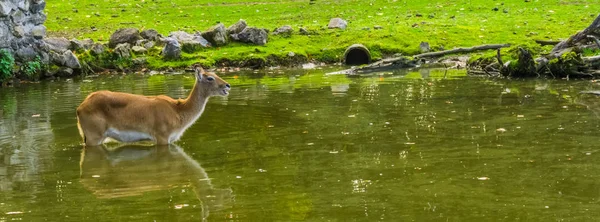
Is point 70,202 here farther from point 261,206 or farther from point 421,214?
point 421,214

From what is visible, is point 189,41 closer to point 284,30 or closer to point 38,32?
point 284,30

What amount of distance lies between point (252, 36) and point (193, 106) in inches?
713

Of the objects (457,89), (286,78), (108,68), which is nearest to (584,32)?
(457,89)

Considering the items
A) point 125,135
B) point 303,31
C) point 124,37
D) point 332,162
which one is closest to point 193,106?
point 125,135

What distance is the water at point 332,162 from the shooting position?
31.7ft

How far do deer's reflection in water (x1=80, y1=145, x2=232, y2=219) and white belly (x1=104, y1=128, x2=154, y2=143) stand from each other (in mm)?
174

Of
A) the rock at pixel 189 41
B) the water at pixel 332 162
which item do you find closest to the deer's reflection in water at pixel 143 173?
the water at pixel 332 162

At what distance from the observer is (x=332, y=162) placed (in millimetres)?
12336

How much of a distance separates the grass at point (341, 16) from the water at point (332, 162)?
1200cm

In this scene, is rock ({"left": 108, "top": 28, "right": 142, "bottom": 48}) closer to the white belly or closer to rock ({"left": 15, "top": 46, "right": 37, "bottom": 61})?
rock ({"left": 15, "top": 46, "right": 37, "bottom": 61})

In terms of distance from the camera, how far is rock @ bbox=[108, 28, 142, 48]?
104ft

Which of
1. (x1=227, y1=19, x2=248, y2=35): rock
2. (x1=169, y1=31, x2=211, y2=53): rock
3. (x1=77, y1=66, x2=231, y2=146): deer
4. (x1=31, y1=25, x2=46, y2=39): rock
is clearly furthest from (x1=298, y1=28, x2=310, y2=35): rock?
(x1=77, y1=66, x2=231, y2=146): deer

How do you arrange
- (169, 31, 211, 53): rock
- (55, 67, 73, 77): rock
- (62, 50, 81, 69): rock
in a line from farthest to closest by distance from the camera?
(169, 31, 211, 53): rock
(62, 50, 81, 69): rock
(55, 67, 73, 77): rock

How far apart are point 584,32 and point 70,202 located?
18524 mm
